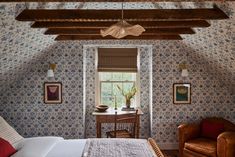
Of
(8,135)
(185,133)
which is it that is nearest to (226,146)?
(185,133)

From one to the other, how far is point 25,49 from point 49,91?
4.99 feet

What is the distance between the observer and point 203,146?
527cm

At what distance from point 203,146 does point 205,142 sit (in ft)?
0.84

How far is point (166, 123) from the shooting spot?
20.9 ft

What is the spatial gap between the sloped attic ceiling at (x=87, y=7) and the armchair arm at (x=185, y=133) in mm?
1130

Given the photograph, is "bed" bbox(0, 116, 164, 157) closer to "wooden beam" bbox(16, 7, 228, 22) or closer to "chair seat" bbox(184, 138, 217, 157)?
"chair seat" bbox(184, 138, 217, 157)

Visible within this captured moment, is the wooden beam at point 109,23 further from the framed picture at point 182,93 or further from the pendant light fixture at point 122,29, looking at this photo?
the framed picture at point 182,93

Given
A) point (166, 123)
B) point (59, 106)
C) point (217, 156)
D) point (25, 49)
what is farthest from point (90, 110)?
point (217, 156)

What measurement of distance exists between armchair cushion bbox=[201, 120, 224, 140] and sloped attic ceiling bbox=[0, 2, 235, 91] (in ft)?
2.76

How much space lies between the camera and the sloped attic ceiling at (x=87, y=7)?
3.82 meters

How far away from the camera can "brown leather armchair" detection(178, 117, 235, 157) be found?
15.8 ft

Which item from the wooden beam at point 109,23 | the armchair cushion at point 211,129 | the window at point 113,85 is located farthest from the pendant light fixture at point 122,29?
the window at point 113,85

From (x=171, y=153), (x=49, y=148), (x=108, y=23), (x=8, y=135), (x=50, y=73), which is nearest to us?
(x=49, y=148)

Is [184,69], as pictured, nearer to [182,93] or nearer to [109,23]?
[182,93]
